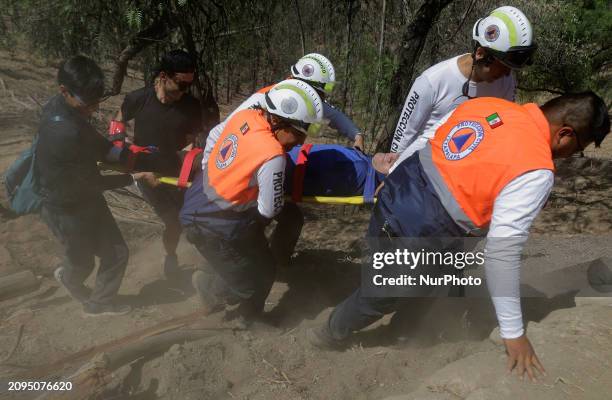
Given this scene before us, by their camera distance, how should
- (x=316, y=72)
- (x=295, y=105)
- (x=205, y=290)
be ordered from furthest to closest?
(x=316, y=72)
(x=205, y=290)
(x=295, y=105)

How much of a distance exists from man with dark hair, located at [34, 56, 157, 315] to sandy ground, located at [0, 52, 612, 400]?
31 centimetres

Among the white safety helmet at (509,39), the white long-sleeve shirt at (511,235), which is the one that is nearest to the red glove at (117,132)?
the white safety helmet at (509,39)

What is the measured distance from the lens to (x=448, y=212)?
8.08 feet

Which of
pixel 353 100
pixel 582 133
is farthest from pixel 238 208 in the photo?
pixel 353 100

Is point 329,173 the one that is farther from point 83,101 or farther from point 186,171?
point 83,101

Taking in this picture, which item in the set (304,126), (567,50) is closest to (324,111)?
(304,126)

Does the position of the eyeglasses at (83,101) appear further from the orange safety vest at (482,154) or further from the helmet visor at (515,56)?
the helmet visor at (515,56)

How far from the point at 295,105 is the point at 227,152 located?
51 cm

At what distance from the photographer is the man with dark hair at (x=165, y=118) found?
3684mm

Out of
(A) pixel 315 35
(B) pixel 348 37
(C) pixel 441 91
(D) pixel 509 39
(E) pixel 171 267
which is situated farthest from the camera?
(A) pixel 315 35

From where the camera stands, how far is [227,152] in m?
3.00

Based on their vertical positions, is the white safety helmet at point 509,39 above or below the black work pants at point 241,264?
above

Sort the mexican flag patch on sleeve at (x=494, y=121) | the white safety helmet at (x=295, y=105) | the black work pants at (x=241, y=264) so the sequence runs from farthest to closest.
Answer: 1. the black work pants at (x=241, y=264)
2. the white safety helmet at (x=295, y=105)
3. the mexican flag patch on sleeve at (x=494, y=121)

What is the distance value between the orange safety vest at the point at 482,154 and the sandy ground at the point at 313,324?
2.72ft
